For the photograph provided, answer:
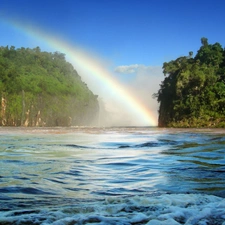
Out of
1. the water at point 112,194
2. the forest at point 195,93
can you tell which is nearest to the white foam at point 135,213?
the water at point 112,194

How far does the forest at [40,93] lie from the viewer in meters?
103

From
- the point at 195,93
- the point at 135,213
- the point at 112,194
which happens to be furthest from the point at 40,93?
the point at 135,213

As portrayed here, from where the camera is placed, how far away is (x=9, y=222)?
3.37 metres

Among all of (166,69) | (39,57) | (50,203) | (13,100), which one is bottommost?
(50,203)

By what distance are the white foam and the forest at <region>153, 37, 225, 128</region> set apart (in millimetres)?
57923

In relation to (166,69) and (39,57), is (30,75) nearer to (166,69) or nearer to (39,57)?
(39,57)

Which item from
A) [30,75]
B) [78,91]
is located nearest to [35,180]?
[30,75]

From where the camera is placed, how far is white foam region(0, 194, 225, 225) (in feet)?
11.3

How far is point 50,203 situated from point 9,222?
94 centimetres

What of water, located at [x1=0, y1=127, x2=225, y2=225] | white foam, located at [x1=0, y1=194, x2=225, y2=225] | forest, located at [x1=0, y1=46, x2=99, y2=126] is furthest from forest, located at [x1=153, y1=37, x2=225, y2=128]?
white foam, located at [x1=0, y1=194, x2=225, y2=225]

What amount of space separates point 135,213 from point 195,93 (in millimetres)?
68499

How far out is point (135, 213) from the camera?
3.73m

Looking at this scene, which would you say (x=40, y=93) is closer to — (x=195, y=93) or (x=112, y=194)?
(x=195, y=93)

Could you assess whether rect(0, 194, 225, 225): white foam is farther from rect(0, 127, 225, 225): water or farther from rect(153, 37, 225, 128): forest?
rect(153, 37, 225, 128): forest
